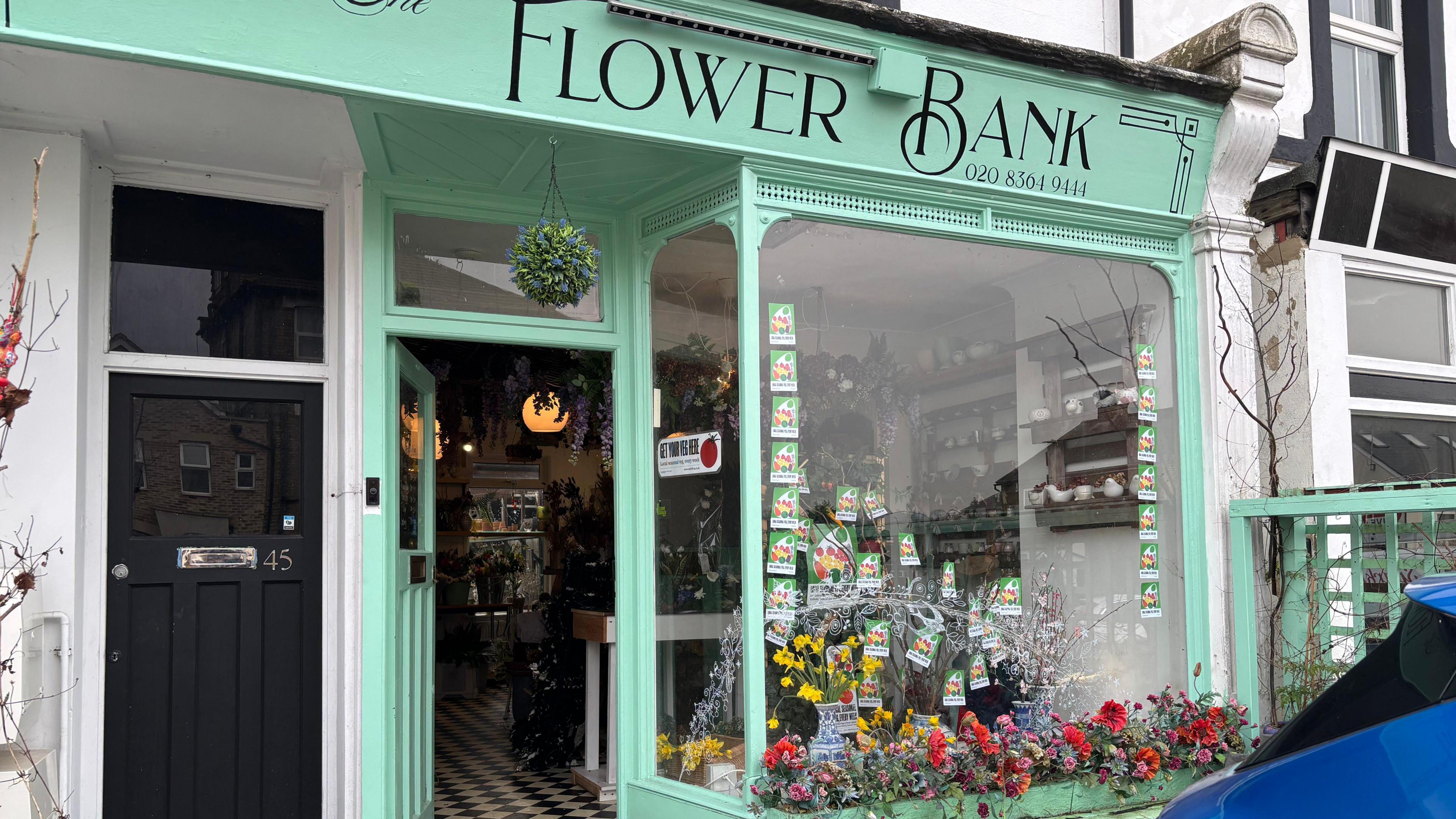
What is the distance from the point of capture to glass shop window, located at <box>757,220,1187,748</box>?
5.08 metres

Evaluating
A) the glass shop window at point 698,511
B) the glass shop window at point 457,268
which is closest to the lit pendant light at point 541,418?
the glass shop window at point 457,268

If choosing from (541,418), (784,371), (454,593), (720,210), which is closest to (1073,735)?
(784,371)

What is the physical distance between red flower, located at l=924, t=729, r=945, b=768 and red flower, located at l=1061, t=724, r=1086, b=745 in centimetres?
74

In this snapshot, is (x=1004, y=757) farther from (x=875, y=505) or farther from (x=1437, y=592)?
(x=1437, y=592)

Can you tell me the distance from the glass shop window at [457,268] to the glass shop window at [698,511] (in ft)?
1.92

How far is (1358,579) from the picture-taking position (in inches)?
216

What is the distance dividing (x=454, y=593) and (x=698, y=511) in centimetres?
721

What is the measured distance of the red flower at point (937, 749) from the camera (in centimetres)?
486

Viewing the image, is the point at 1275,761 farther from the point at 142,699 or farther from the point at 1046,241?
the point at 142,699

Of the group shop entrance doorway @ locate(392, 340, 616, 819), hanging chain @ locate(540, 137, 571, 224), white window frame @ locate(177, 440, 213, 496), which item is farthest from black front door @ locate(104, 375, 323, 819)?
hanging chain @ locate(540, 137, 571, 224)

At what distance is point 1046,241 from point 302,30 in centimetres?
370

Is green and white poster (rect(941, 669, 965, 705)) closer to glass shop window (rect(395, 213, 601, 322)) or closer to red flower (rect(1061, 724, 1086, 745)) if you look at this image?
red flower (rect(1061, 724, 1086, 745))

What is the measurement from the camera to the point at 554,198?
5.34 metres

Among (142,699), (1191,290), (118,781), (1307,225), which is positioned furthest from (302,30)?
(1307,225)
